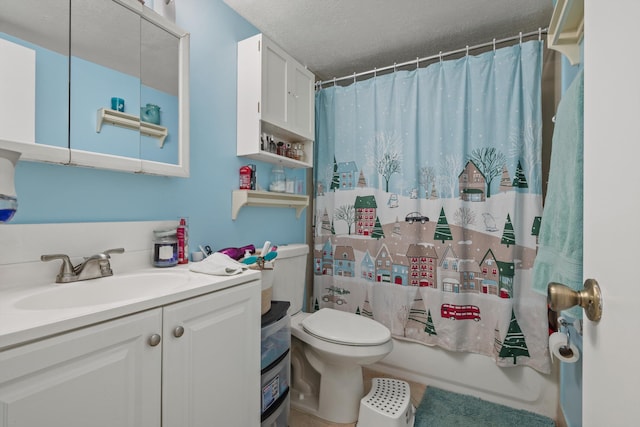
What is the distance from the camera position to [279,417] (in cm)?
145

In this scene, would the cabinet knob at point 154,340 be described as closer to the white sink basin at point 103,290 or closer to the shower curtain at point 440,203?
the white sink basin at point 103,290

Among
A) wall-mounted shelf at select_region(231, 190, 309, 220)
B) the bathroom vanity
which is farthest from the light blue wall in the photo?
the bathroom vanity

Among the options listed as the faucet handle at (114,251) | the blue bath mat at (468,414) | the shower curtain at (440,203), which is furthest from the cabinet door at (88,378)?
the shower curtain at (440,203)

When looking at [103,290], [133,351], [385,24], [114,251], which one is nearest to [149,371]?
[133,351]

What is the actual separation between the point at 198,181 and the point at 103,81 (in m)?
0.56

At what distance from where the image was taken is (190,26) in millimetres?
1468

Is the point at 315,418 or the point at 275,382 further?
the point at 315,418

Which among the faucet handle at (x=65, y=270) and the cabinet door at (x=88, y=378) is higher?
the faucet handle at (x=65, y=270)

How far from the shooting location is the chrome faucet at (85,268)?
994mm

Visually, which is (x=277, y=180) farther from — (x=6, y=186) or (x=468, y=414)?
(x=468, y=414)

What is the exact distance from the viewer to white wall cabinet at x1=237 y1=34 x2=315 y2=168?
1666 millimetres

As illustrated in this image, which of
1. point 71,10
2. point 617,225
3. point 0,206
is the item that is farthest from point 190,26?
point 617,225

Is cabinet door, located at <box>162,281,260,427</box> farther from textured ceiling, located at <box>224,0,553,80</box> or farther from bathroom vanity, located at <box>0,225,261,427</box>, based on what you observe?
textured ceiling, located at <box>224,0,553,80</box>

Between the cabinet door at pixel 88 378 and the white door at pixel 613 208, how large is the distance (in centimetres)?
99
